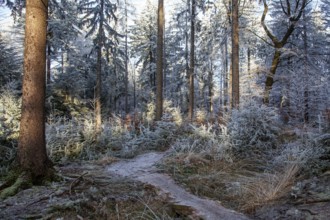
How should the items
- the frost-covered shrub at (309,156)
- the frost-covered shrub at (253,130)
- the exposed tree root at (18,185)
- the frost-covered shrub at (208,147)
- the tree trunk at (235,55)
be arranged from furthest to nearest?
1. the tree trunk at (235,55)
2. the frost-covered shrub at (253,130)
3. the frost-covered shrub at (208,147)
4. the frost-covered shrub at (309,156)
5. the exposed tree root at (18,185)

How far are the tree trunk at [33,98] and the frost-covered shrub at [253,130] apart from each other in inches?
164

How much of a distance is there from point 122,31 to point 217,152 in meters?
25.7

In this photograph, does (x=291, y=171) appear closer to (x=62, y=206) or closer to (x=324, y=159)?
(x=324, y=159)

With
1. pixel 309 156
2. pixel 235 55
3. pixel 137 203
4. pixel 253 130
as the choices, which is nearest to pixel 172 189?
pixel 137 203

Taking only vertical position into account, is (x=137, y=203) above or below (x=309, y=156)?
below

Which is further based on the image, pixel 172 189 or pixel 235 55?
pixel 235 55

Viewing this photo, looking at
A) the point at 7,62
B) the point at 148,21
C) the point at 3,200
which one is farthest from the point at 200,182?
the point at 148,21

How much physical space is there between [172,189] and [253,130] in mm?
3314

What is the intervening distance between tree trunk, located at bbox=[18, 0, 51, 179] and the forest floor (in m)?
0.54

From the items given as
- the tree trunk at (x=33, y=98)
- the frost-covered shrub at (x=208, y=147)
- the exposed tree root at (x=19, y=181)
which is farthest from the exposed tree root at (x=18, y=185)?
the frost-covered shrub at (x=208, y=147)

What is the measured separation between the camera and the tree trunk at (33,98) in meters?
4.99

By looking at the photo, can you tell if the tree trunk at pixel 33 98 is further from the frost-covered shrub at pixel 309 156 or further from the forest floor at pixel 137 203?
the frost-covered shrub at pixel 309 156

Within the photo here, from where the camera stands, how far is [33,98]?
5.01 m

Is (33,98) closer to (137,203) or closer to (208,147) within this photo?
(137,203)
